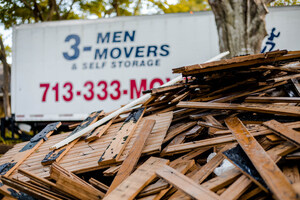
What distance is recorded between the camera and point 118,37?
8.30 m

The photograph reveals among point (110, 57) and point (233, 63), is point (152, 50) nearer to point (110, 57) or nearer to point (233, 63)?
point (110, 57)

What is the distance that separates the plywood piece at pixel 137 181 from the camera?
229cm

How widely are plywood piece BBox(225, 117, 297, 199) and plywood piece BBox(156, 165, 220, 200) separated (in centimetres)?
44

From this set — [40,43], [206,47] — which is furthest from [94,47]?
[206,47]

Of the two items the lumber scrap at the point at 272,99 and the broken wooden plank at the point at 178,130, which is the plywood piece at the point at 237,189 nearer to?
the broken wooden plank at the point at 178,130

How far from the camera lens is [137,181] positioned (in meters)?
2.47

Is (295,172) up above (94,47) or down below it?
below

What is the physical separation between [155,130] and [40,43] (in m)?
6.71

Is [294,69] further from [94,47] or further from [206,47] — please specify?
[94,47]

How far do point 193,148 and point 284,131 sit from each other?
3.11 feet

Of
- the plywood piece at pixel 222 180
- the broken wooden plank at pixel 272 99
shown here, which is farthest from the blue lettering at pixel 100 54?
the plywood piece at pixel 222 180

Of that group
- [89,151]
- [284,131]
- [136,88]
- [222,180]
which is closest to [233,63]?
[284,131]

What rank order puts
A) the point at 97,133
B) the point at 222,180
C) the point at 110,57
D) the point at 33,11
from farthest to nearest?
the point at 33,11 → the point at 110,57 → the point at 97,133 → the point at 222,180

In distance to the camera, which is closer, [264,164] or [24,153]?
[264,164]
